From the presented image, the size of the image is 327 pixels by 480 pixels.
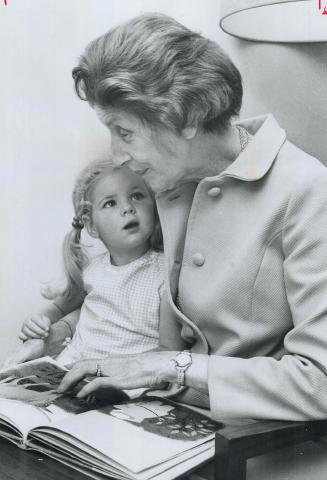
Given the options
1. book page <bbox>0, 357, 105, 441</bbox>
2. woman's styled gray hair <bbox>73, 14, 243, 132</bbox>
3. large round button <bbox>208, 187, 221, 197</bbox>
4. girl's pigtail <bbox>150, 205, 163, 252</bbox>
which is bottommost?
book page <bbox>0, 357, 105, 441</bbox>

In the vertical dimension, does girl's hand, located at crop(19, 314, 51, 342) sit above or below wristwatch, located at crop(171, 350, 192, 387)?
below

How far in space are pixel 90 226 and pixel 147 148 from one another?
1.43 ft

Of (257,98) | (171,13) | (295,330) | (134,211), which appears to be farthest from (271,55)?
(295,330)

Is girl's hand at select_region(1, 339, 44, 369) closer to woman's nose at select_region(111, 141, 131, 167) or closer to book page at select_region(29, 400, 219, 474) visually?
book page at select_region(29, 400, 219, 474)

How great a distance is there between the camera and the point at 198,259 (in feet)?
5.27

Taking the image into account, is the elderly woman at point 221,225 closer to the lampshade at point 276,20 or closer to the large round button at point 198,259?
the large round button at point 198,259

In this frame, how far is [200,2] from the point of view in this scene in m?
1.81

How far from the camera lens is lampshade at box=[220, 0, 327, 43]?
1664 millimetres

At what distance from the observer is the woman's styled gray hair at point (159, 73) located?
1461mm

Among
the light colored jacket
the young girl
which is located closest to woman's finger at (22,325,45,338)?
the young girl

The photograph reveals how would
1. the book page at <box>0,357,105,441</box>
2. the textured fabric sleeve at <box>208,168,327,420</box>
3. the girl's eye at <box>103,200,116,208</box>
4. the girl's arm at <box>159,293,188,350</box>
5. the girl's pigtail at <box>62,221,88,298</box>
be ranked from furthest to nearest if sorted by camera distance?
the girl's pigtail at <box>62,221,88,298</box> → the girl's eye at <box>103,200,116,208</box> → the girl's arm at <box>159,293,188,350</box> → the book page at <box>0,357,105,441</box> → the textured fabric sleeve at <box>208,168,327,420</box>

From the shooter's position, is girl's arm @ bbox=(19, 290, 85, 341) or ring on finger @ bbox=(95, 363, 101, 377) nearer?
ring on finger @ bbox=(95, 363, 101, 377)

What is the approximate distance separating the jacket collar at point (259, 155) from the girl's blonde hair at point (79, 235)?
1.27 feet

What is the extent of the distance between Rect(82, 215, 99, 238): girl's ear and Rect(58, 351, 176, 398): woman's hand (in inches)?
18.6
